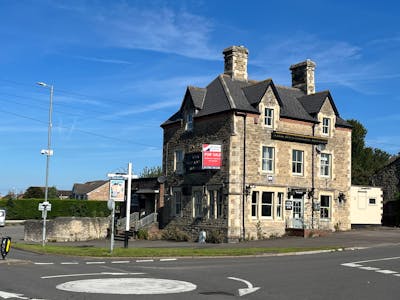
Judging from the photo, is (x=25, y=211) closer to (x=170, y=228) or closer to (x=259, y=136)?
(x=170, y=228)

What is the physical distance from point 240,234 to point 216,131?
7.21 metres

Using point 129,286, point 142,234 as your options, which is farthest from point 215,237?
point 129,286

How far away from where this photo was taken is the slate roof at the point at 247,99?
1443 inches

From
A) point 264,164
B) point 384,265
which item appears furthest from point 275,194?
point 384,265

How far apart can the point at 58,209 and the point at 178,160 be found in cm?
3116

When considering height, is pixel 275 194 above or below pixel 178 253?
above

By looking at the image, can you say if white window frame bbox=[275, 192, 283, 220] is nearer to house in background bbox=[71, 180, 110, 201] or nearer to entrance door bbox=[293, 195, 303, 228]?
entrance door bbox=[293, 195, 303, 228]

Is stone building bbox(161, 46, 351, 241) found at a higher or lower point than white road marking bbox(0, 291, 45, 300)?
higher

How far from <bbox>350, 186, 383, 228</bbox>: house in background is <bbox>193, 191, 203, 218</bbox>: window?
1221 cm

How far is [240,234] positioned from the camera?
115 feet

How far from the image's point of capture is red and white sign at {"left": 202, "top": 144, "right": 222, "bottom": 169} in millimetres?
35688

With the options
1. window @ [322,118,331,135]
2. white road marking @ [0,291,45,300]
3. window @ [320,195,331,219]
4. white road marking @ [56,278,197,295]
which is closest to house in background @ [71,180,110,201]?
window @ [320,195,331,219]

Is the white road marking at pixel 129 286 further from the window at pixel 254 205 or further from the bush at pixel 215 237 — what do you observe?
the window at pixel 254 205

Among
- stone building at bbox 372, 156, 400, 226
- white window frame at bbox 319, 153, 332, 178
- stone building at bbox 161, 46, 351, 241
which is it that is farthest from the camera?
stone building at bbox 372, 156, 400, 226
